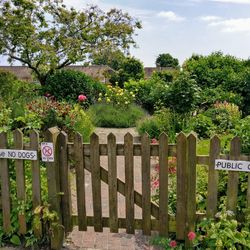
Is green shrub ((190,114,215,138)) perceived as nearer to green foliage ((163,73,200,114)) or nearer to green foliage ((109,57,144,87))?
green foliage ((163,73,200,114))

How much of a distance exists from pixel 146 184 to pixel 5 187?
144 centimetres

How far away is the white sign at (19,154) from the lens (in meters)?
3.37

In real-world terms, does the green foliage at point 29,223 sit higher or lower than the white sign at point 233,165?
lower

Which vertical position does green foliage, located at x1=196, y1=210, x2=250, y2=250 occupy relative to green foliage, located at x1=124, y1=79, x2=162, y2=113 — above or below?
below

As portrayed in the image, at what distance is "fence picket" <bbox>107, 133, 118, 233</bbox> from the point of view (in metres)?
3.33

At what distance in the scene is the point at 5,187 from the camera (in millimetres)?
3574

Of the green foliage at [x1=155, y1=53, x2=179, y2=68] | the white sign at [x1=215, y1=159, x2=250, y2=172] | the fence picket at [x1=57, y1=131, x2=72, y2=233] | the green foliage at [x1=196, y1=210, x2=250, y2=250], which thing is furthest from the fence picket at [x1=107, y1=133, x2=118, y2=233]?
the green foliage at [x1=155, y1=53, x2=179, y2=68]

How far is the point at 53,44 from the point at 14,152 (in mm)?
12005

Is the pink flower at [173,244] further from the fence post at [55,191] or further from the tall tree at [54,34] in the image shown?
the tall tree at [54,34]

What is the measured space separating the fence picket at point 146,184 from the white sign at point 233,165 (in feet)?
2.11

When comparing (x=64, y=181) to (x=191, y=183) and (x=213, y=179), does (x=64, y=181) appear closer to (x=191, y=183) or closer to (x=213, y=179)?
(x=191, y=183)

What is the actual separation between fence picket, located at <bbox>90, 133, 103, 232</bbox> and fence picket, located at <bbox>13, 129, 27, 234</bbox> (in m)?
0.69

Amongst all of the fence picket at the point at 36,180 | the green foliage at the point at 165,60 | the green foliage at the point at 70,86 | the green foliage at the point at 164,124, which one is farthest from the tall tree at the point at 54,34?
the green foliage at the point at 165,60

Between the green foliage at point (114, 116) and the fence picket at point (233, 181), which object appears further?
the green foliage at point (114, 116)
